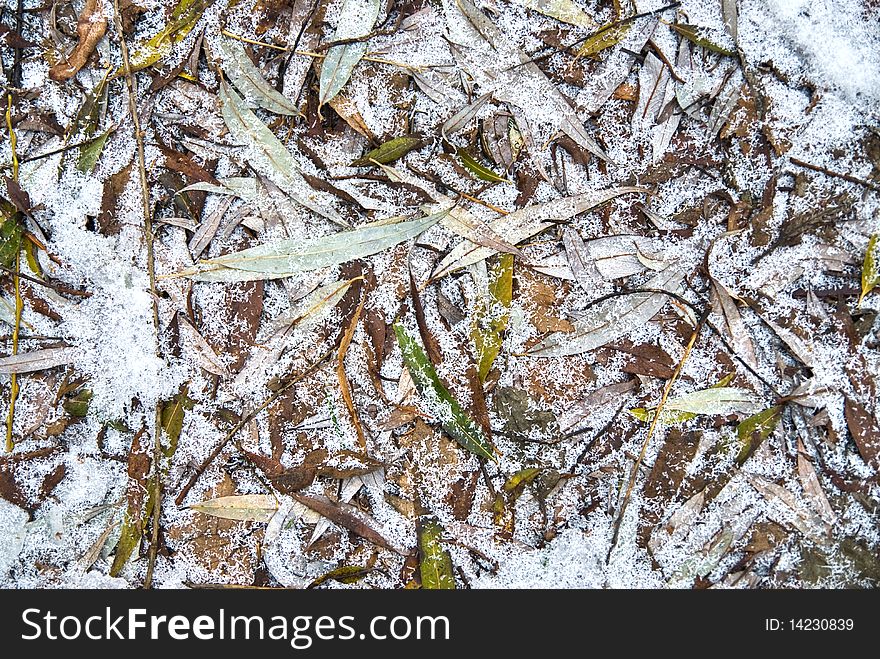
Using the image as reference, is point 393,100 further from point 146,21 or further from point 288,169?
point 146,21

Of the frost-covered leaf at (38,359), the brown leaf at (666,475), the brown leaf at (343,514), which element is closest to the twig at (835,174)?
the brown leaf at (666,475)

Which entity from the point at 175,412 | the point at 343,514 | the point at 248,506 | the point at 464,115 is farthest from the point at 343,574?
the point at 464,115

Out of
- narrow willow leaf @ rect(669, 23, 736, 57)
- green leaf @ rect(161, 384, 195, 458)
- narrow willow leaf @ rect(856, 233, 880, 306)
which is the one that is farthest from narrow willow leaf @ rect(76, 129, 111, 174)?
narrow willow leaf @ rect(856, 233, 880, 306)

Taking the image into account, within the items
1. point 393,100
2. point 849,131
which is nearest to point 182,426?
point 393,100

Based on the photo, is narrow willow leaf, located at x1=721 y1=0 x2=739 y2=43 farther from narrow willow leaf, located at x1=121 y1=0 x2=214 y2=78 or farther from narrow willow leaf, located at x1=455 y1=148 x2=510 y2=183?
narrow willow leaf, located at x1=121 y1=0 x2=214 y2=78

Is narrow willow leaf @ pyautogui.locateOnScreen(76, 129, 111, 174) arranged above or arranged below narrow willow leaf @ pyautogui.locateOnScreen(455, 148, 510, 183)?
above

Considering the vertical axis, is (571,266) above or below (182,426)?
above

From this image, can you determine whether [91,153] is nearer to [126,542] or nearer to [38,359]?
[38,359]
